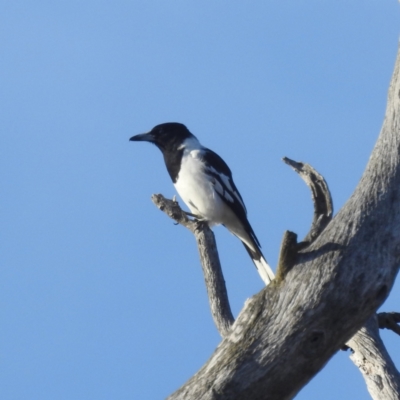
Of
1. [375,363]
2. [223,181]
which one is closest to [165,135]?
[223,181]

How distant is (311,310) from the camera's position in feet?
13.7

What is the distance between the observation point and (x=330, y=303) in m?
4.17

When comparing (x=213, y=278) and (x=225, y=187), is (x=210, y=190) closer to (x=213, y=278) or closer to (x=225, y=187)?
(x=225, y=187)

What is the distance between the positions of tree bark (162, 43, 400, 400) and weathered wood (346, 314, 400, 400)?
2.02m

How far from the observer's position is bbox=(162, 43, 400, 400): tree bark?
13.5 feet

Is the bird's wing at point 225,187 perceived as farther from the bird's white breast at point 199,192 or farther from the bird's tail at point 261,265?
the bird's tail at point 261,265

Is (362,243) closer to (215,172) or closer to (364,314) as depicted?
(364,314)

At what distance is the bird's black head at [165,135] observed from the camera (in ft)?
31.9

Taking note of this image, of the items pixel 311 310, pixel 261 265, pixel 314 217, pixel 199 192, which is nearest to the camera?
pixel 311 310

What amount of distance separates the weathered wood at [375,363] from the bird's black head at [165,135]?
405 cm

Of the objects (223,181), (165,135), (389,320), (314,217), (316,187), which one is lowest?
(389,320)

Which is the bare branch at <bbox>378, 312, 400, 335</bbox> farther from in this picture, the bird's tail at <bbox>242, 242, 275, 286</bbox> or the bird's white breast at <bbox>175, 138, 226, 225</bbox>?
the bird's white breast at <bbox>175, 138, 226, 225</bbox>

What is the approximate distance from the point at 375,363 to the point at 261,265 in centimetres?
238

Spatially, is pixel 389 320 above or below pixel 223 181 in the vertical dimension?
below
